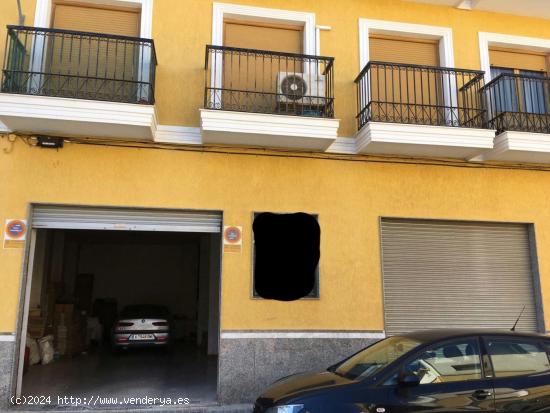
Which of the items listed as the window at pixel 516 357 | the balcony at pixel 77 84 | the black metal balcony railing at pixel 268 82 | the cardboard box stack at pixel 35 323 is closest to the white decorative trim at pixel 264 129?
the black metal balcony railing at pixel 268 82

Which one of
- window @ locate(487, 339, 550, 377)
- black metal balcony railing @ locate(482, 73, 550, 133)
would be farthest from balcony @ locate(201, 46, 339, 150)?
window @ locate(487, 339, 550, 377)

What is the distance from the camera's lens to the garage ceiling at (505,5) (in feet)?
27.6

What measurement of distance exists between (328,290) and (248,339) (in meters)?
1.45

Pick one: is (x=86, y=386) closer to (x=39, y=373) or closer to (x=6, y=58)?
(x=39, y=373)

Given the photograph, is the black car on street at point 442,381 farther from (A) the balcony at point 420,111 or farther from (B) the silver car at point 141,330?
(B) the silver car at point 141,330

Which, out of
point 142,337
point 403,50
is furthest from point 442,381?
point 142,337

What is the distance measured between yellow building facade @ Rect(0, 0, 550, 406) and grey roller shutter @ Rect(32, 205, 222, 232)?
0.05 meters

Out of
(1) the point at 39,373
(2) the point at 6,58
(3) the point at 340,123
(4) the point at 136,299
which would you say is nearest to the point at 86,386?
(1) the point at 39,373

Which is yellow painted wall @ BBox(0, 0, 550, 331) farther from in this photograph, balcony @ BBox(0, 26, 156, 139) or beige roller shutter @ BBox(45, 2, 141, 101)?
beige roller shutter @ BBox(45, 2, 141, 101)

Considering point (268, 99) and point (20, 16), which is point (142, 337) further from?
point (20, 16)

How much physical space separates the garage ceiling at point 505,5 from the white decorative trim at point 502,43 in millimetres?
467

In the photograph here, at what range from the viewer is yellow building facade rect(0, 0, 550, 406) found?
6.79 meters

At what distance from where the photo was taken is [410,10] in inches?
334

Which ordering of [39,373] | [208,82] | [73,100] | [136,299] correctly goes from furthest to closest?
[136,299]
[39,373]
[208,82]
[73,100]
